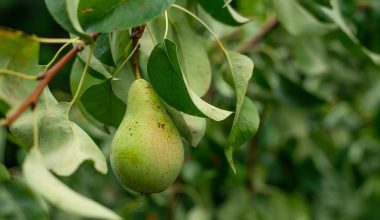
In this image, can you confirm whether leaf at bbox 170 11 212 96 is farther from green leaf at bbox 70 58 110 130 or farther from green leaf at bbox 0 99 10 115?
green leaf at bbox 0 99 10 115

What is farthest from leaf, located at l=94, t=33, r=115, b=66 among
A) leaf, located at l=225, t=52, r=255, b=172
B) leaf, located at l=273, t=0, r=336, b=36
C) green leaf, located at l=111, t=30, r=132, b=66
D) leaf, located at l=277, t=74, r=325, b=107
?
leaf, located at l=277, t=74, r=325, b=107

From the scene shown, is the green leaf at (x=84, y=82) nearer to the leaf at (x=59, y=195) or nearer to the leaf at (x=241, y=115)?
the leaf at (x=241, y=115)

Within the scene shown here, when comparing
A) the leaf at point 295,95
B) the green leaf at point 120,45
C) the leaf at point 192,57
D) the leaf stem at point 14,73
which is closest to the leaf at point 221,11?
the leaf at point 192,57

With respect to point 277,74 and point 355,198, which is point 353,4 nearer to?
point 277,74

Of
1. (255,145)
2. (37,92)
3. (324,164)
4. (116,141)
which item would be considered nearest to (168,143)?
(116,141)

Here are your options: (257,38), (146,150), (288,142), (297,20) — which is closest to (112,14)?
(146,150)

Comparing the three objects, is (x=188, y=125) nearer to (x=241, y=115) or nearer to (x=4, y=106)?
(x=241, y=115)
